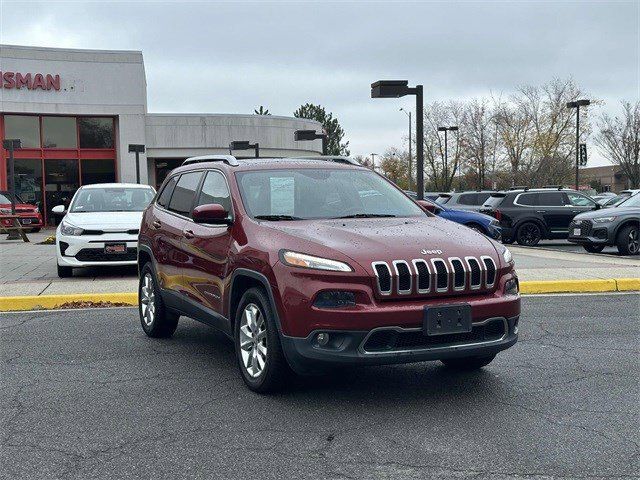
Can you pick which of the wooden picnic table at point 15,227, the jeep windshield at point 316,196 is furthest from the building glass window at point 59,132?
the jeep windshield at point 316,196

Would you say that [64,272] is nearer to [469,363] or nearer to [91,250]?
[91,250]

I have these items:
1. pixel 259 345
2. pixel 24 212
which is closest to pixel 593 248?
pixel 259 345

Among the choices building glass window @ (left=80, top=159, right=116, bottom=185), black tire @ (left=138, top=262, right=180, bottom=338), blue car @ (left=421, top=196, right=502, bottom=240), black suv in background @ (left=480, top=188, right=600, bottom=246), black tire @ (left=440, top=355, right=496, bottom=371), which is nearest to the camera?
black tire @ (left=440, top=355, right=496, bottom=371)

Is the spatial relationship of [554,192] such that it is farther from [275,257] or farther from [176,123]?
[176,123]

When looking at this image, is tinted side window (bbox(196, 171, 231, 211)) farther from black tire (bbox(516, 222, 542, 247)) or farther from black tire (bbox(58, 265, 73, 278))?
black tire (bbox(516, 222, 542, 247))

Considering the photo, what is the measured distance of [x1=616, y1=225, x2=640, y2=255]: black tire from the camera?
16525 millimetres

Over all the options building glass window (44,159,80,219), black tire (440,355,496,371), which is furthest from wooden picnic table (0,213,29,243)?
black tire (440,355,496,371)

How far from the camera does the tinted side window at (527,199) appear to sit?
2138 centimetres

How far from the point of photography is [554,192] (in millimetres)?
21656

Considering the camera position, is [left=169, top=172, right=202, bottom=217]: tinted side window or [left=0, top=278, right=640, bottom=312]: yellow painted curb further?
[left=0, top=278, right=640, bottom=312]: yellow painted curb

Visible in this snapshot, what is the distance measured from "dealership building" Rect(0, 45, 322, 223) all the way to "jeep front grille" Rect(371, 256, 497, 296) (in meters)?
30.1

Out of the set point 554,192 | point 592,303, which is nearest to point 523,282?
point 592,303

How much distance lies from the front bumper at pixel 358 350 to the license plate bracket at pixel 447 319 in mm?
77

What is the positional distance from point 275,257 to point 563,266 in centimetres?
887
